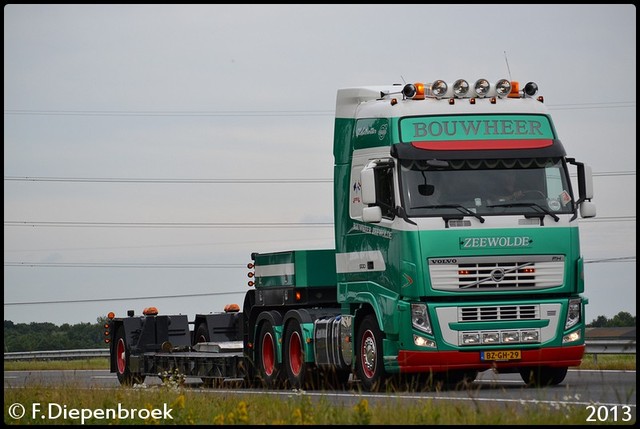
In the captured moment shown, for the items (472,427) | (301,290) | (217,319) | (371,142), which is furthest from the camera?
(217,319)

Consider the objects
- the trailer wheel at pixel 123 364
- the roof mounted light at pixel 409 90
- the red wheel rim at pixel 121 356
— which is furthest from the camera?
the red wheel rim at pixel 121 356

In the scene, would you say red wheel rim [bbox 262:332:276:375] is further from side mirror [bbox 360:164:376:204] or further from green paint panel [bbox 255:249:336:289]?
side mirror [bbox 360:164:376:204]

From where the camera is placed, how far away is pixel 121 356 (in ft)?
92.1

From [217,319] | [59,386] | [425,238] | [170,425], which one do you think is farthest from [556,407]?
[217,319]

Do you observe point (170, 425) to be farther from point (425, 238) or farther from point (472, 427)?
point (425, 238)

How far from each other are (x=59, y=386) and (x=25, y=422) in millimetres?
5384

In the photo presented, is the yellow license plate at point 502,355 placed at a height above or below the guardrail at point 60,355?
below

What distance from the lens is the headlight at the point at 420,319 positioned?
61.8 ft

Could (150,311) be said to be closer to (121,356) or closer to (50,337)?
(121,356)

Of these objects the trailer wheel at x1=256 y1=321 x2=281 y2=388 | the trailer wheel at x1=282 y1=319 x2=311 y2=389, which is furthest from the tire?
the trailer wheel at x1=256 y1=321 x2=281 y2=388

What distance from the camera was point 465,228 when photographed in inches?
737

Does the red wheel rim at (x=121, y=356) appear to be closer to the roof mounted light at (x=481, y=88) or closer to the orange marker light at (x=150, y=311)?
the orange marker light at (x=150, y=311)

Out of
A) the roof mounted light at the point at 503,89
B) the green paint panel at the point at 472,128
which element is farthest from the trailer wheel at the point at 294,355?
the roof mounted light at the point at 503,89
